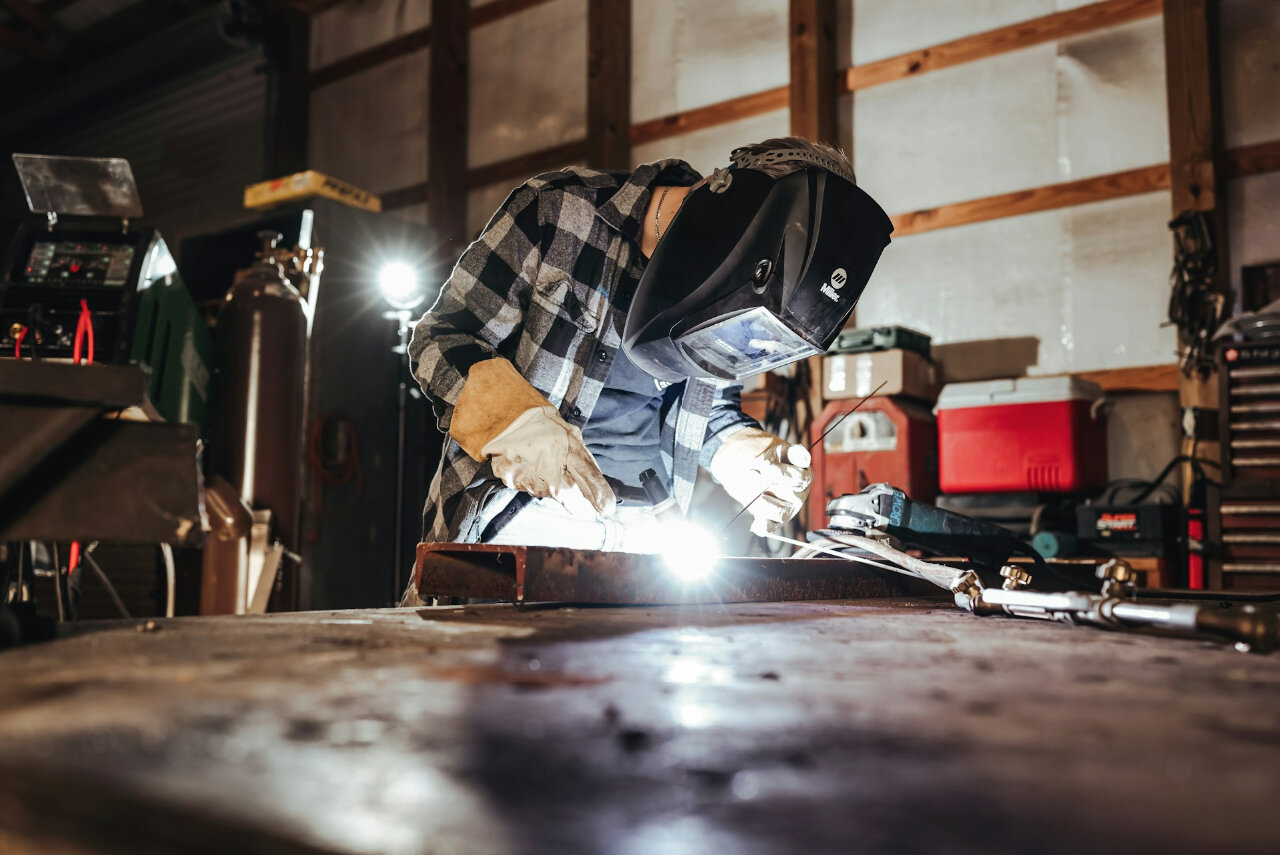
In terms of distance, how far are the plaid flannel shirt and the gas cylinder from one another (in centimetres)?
176

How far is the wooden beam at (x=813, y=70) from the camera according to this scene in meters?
4.66

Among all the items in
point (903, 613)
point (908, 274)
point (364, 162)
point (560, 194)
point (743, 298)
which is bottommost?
point (903, 613)

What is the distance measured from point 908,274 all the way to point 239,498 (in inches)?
129

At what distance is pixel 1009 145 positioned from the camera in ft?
14.1

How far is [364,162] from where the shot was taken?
6.60 m

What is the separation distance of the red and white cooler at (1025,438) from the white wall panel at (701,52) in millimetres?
2265

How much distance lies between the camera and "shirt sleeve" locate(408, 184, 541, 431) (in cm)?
171

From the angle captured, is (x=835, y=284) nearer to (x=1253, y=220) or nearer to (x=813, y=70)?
(x=1253, y=220)

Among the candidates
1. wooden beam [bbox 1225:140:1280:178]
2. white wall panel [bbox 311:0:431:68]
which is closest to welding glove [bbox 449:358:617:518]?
wooden beam [bbox 1225:140:1280:178]

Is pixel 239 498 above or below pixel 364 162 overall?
below

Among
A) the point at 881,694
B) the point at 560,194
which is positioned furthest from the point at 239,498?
the point at 881,694

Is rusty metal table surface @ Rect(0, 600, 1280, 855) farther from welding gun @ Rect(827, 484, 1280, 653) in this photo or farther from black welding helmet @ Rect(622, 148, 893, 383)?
black welding helmet @ Rect(622, 148, 893, 383)

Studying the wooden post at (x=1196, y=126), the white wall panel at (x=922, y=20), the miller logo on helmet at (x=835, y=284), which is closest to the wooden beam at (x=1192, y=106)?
the wooden post at (x=1196, y=126)

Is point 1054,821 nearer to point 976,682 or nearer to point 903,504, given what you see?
point 976,682
